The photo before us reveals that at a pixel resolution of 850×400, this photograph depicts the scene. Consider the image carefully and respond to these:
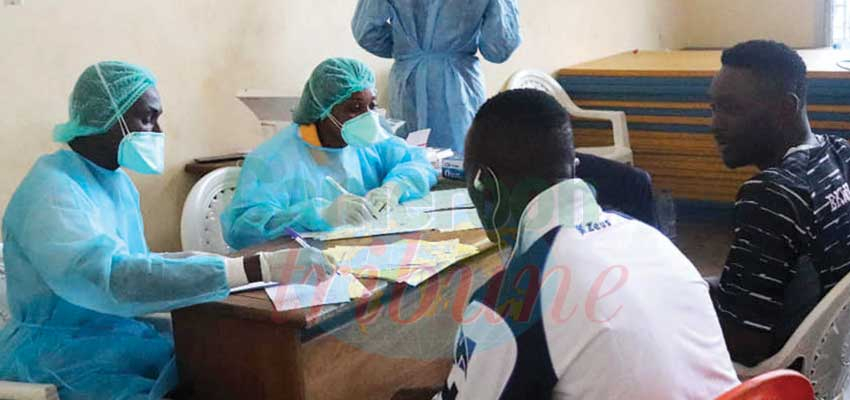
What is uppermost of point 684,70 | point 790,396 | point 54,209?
point 54,209

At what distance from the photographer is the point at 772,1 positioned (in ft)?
20.0

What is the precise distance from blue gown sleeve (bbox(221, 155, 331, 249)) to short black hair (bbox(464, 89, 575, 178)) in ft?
3.33

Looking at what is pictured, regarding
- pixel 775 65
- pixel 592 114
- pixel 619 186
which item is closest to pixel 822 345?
pixel 619 186

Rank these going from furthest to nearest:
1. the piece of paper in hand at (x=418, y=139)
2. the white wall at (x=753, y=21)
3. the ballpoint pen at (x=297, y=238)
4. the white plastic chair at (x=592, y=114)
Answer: the white wall at (x=753, y=21), the white plastic chair at (x=592, y=114), the piece of paper in hand at (x=418, y=139), the ballpoint pen at (x=297, y=238)

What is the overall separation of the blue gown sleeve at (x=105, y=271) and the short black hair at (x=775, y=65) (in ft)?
3.92

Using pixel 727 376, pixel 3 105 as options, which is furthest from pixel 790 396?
pixel 3 105

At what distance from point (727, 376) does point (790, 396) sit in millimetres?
83

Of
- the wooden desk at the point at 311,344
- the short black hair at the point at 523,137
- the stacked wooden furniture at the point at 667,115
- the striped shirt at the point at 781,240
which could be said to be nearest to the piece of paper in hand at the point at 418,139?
the wooden desk at the point at 311,344

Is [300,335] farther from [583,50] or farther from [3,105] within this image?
[583,50]

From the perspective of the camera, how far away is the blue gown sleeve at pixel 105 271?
5.18 ft

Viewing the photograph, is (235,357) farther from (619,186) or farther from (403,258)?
(619,186)

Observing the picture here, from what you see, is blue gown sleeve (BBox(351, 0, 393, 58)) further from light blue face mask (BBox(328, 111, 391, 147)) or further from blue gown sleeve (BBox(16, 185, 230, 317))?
blue gown sleeve (BBox(16, 185, 230, 317))

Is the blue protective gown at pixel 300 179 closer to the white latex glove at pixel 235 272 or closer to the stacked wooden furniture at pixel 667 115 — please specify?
the white latex glove at pixel 235 272

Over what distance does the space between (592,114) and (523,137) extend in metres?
3.61
